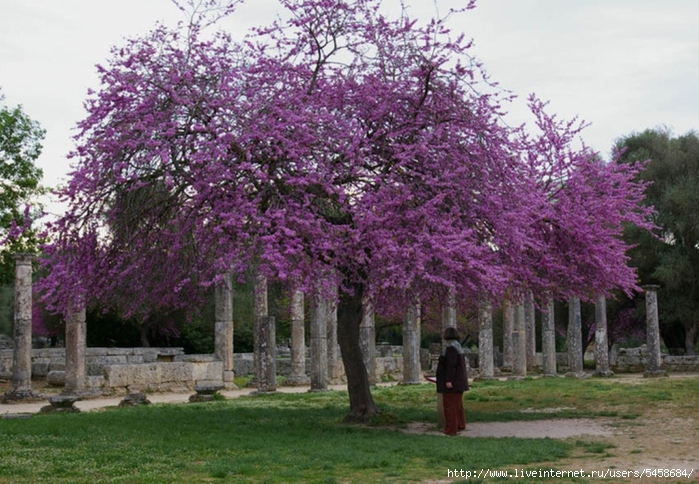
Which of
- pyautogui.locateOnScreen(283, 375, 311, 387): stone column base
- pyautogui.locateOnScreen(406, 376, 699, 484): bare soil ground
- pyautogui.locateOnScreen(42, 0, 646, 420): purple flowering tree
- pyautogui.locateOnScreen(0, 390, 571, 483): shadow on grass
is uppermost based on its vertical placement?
pyautogui.locateOnScreen(42, 0, 646, 420): purple flowering tree

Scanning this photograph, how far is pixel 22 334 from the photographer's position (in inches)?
1055

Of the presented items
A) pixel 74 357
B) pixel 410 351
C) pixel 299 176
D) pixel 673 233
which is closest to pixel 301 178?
pixel 299 176

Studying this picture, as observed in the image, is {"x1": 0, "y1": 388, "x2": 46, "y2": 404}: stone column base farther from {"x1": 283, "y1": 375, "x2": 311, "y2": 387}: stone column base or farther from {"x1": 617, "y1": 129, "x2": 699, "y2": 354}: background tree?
{"x1": 617, "y1": 129, "x2": 699, "y2": 354}: background tree

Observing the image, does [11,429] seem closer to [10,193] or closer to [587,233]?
[587,233]

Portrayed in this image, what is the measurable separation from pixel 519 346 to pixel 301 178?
898 inches

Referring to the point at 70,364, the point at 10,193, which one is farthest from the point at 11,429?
Answer: the point at 10,193

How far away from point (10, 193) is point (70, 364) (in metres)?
11.6

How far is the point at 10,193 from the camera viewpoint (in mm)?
Answer: 35469

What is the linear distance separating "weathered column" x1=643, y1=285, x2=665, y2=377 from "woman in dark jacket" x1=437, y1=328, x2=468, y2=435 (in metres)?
18.9

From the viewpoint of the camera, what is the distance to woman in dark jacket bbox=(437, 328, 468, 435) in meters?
15.4

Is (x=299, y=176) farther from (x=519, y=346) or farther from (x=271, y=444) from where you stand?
(x=519, y=346)

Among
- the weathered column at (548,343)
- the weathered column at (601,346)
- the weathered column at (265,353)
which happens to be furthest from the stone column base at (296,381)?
the weathered column at (601,346)

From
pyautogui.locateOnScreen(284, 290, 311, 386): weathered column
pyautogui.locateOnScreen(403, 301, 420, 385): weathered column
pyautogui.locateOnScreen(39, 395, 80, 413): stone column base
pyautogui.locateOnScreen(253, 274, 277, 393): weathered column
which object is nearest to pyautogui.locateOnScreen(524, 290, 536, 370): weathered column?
pyautogui.locateOnScreen(403, 301, 420, 385): weathered column

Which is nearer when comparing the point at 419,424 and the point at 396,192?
the point at 396,192
